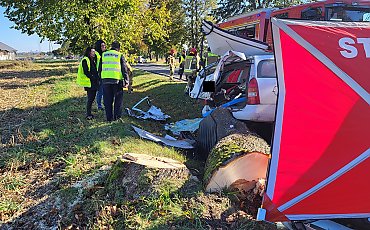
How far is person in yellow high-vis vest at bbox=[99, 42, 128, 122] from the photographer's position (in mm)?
6781

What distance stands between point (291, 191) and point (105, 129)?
433cm

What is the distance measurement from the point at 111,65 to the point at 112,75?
19cm

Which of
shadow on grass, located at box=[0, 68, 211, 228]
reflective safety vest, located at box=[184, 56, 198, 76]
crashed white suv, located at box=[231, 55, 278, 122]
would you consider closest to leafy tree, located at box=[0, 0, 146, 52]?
reflective safety vest, located at box=[184, 56, 198, 76]

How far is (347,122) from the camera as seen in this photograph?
2408mm

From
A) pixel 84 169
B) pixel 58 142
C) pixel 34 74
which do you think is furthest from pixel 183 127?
pixel 34 74

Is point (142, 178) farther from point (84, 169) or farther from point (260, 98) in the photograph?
point (260, 98)

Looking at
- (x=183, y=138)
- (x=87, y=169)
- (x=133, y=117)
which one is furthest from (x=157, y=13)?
(x=87, y=169)

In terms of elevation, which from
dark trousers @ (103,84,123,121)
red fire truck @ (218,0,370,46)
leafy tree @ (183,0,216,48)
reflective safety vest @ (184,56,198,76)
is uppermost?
leafy tree @ (183,0,216,48)

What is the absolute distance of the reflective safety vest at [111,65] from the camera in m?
6.78

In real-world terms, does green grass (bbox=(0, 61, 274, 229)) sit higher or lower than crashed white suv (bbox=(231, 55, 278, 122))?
lower

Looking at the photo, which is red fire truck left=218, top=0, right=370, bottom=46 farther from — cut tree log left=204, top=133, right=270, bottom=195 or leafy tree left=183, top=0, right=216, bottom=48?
leafy tree left=183, top=0, right=216, bottom=48

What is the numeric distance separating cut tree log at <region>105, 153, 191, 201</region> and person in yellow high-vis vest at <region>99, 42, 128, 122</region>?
10.3 ft

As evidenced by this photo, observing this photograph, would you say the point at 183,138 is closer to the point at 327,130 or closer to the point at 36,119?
the point at 36,119

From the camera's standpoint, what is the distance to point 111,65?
6.78 meters
